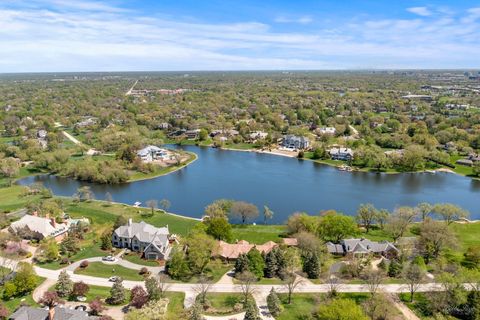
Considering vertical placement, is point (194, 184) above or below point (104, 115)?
below

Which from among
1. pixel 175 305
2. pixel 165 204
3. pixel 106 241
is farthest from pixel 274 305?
pixel 165 204

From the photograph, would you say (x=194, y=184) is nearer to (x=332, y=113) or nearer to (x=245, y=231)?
(x=245, y=231)

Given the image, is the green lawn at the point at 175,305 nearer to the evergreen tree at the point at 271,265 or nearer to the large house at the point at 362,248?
the evergreen tree at the point at 271,265

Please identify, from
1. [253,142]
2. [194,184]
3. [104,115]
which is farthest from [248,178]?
[104,115]

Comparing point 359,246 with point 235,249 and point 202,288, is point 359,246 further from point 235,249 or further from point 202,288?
point 202,288

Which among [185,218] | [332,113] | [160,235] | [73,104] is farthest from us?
[73,104]

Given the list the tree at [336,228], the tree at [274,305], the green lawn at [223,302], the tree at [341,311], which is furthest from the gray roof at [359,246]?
the green lawn at [223,302]
